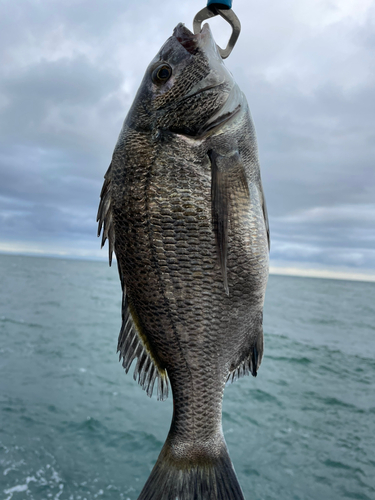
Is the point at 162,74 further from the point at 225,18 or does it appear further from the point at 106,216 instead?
the point at 106,216

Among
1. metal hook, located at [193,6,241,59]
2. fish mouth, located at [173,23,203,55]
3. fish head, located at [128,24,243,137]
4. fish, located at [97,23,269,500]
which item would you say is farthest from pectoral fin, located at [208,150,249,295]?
fish mouth, located at [173,23,203,55]

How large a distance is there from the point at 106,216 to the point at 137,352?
2.14 ft

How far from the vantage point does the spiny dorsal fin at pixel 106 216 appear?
1686mm

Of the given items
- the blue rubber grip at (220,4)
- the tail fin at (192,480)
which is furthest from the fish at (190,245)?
the blue rubber grip at (220,4)

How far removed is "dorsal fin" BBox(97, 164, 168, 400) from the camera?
169 centimetres

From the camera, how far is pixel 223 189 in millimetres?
1453

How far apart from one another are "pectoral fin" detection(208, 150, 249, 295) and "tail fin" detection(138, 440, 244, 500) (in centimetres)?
75

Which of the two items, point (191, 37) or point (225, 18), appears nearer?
point (225, 18)

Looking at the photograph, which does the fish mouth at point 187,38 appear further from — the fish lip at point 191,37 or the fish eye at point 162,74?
the fish eye at point 162,74

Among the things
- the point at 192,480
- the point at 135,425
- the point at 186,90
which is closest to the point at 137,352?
the point at 192,480

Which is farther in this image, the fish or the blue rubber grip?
the fish

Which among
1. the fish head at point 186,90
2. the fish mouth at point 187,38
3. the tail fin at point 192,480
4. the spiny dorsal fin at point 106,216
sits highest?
the fish mouth at point 187,38

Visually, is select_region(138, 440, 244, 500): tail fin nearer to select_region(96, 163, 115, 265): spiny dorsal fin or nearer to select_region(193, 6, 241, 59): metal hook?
select_region(96, 163, 115, 265): spiny dorsal fin

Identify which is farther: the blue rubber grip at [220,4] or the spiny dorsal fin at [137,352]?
the spiny dorsal fin at [137,352]
